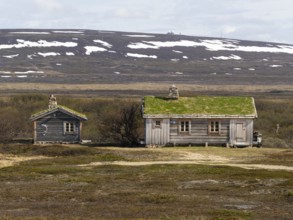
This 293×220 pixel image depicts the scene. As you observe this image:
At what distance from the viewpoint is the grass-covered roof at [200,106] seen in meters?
51.3

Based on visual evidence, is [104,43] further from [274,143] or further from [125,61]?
[274,143]

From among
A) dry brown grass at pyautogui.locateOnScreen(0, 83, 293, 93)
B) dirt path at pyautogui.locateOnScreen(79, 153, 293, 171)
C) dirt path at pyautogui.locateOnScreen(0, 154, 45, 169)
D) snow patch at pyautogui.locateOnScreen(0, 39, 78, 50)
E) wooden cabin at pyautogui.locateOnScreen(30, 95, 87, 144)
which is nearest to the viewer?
dirt path at pyautogui.locateOnScreen(79, 153, 293, 171)

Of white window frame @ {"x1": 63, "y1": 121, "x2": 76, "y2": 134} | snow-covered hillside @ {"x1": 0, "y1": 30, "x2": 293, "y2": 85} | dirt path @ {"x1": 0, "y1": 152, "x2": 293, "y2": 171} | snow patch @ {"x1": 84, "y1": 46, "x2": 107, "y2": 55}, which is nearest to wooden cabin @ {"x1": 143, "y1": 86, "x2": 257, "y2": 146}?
dirt path @ {"x1": 0, "y1": 152, "x2": 293, "y2": 171}

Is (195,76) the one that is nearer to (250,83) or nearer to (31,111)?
(250,83)

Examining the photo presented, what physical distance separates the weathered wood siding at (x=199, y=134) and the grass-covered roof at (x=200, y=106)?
65 centimetres

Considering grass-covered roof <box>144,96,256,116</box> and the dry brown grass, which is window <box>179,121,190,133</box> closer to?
grass-covered roof <box>144,96,256,116</box>

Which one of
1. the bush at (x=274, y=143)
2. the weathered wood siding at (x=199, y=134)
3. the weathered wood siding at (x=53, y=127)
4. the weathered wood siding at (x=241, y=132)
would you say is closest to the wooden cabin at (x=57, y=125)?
the weathered wood siding at (x=53, y=127)

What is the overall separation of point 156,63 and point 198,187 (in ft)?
458

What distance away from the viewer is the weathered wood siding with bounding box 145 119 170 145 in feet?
168

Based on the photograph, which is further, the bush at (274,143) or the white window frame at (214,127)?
the bush at (274,143)

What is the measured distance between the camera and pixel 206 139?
169ft

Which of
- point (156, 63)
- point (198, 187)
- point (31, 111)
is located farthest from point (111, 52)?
point (198, 187)

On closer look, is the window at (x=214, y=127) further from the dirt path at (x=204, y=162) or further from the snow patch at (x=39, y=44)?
the snow patch at (x=39, y=44)

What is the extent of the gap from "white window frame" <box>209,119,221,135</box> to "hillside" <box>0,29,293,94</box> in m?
84.4
